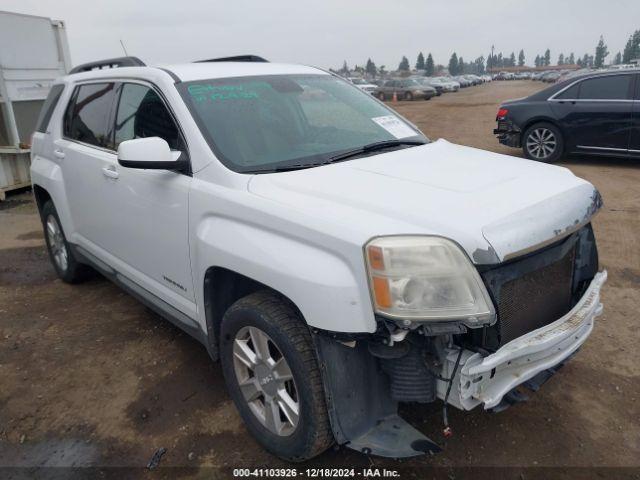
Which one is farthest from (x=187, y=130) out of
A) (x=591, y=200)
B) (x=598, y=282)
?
(x=598, y=282)

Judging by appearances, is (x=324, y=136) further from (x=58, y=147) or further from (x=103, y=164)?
(x=58, y=147)

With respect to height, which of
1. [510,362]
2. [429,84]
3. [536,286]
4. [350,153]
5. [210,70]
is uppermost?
[210,70]

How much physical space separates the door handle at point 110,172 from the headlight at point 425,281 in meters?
2.09

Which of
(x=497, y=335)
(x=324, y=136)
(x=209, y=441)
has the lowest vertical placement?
(x=209, y=441)

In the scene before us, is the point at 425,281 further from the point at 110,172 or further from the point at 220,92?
the point at 110,172

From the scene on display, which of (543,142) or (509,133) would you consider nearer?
(543,142)

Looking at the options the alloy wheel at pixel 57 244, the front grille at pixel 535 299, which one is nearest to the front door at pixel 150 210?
the alloy wheel at pixel 57 244

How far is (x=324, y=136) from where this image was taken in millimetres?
3105

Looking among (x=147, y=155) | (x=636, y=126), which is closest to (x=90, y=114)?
(x=147, y=155)

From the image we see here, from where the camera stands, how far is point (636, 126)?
27.4 ft

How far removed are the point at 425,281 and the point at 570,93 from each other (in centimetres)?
859

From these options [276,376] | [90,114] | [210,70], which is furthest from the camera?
[90,114]

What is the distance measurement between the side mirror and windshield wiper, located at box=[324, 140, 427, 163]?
0.83 meters

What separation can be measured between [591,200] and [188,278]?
2085 millimetres
